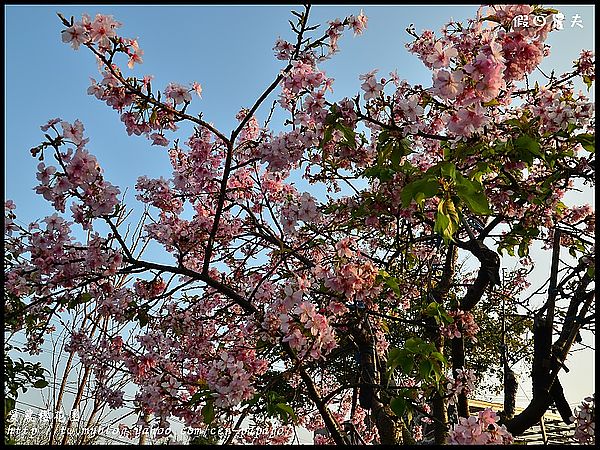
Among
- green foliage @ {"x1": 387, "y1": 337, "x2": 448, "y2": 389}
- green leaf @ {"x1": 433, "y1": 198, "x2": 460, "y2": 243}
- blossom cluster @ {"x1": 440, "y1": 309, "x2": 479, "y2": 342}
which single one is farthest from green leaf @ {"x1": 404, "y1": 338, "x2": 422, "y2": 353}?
blossom cluster @ {"x1": 440, "y1": 309, "x2": 479, "y2": 342}

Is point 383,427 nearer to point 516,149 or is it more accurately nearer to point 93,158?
point 516,149

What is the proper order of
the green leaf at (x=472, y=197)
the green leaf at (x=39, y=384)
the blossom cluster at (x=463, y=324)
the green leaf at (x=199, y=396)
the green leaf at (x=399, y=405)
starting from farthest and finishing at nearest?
the blossom cluster at (x=463, y=324), the green leaf at (x=39, y=384), the green leaf at (x=199, y=396), the green leaf at (x=399, y=405), the green leaf at (x=472, y=197)

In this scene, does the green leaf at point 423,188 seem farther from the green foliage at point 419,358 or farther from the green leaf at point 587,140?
the green leaf at point 587,140

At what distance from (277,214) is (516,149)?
1.76m

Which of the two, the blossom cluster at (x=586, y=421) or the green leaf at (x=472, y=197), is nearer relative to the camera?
the green leaf at (x=472, y=197)

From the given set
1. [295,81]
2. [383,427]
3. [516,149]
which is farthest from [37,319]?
[516,149]

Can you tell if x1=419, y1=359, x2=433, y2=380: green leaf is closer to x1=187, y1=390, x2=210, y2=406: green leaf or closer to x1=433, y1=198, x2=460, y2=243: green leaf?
x1=433, y1=198, x2=460, y2=243: green leaf

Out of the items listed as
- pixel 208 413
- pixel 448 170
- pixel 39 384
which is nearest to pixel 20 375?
pixel 39 384

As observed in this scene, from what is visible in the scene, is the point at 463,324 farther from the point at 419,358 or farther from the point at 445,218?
the point at 445,218

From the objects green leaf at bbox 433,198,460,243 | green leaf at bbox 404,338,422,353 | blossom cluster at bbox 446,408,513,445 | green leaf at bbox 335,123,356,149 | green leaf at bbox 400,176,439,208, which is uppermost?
green leaf at bbox 335,123,356,149

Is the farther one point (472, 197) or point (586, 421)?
point (586, 421)

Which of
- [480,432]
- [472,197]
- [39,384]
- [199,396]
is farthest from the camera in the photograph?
[39,384]

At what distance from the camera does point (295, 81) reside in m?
2.48

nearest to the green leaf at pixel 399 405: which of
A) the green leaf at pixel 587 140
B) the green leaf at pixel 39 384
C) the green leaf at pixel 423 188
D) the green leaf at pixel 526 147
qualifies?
the green leaf at pixel 423 188
